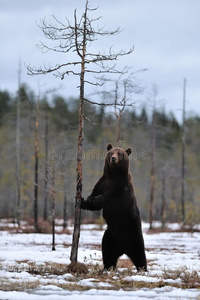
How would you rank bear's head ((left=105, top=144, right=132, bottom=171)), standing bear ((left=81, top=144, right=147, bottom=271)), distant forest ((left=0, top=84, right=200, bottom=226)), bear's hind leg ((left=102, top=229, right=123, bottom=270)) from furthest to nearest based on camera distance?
distant forest ((left=0, top=84, right=200, bottom=226))
bear's hind leg ((left=102, top=229, right=123, bottom=270))
standing bear ((left=81, top=144, right=147, bottom=271))
bear's head ((left=105, top=144, right=132, bottom=171))

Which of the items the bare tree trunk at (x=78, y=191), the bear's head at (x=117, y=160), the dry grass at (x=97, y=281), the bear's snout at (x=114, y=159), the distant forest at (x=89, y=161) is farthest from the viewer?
the distant forest at (x=89, y=161)

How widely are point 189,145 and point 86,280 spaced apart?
73.0 m

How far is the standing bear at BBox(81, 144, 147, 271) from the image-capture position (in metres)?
11.2

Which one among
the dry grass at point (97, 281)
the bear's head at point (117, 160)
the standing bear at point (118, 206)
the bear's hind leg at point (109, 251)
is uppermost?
the bear's head at point (117, 160)

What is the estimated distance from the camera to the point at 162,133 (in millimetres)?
37375

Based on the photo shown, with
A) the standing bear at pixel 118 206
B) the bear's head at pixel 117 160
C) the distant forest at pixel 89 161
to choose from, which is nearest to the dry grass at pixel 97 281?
the standing bear at pixel 118 206

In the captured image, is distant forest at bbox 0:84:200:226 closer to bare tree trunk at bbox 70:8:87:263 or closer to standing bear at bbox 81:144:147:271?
bare tree trunk at bbox 70:8:87:263

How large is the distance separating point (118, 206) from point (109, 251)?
133 centimetres

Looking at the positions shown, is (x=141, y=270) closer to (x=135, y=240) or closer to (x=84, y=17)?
(x=135, y=240)

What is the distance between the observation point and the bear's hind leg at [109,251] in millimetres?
11914

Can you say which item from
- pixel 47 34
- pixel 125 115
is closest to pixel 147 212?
pixel 125 115

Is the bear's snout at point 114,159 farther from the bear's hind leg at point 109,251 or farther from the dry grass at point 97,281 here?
the dry grass at point 97,281

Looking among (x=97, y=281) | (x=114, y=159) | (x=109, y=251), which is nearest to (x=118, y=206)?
(x=114, y=159)

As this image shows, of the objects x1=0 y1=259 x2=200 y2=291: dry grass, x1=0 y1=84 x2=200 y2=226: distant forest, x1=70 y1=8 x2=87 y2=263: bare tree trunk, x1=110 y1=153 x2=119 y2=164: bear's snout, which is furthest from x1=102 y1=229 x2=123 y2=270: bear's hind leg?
x1=0 y1=84 x2=200 y2=226: distant forest
